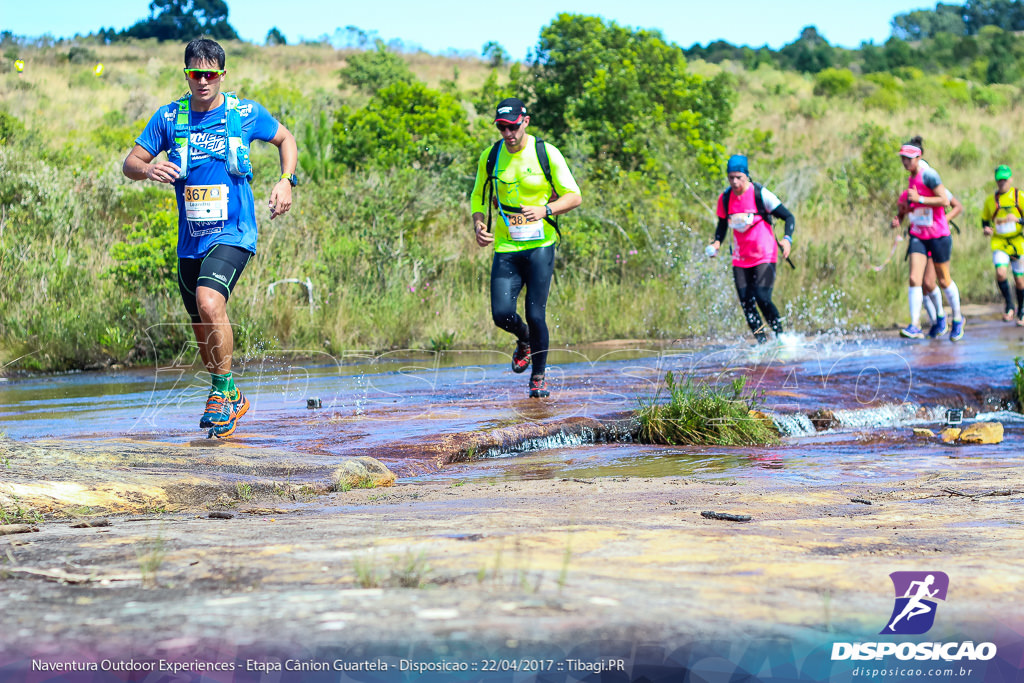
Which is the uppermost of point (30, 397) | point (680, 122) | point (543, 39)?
point (543, 39)

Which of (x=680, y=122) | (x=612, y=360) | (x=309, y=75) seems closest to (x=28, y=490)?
(x=612, y=360)

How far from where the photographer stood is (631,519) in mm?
4074

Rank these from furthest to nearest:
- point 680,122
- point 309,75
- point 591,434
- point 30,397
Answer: point 309,75 → point 680,122 → point 30,397 → point 591,434

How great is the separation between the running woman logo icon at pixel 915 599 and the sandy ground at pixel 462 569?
0.04 meters

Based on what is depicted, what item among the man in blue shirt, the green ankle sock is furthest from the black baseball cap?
the green ankle sock

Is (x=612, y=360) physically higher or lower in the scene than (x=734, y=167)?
lower

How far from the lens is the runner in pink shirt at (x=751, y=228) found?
12367 millimetres

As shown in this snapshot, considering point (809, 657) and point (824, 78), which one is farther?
point (824, 78)

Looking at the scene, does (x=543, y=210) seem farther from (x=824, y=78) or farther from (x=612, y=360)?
(x=824, y=78)

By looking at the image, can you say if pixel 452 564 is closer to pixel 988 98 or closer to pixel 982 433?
pixel 982 433

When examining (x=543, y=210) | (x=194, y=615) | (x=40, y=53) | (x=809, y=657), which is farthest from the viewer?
(x=40, y=53)

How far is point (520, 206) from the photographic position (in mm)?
8766

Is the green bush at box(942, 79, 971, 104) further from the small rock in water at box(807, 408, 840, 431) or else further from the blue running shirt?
the blue running shirt

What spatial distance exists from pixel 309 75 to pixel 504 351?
134ft
